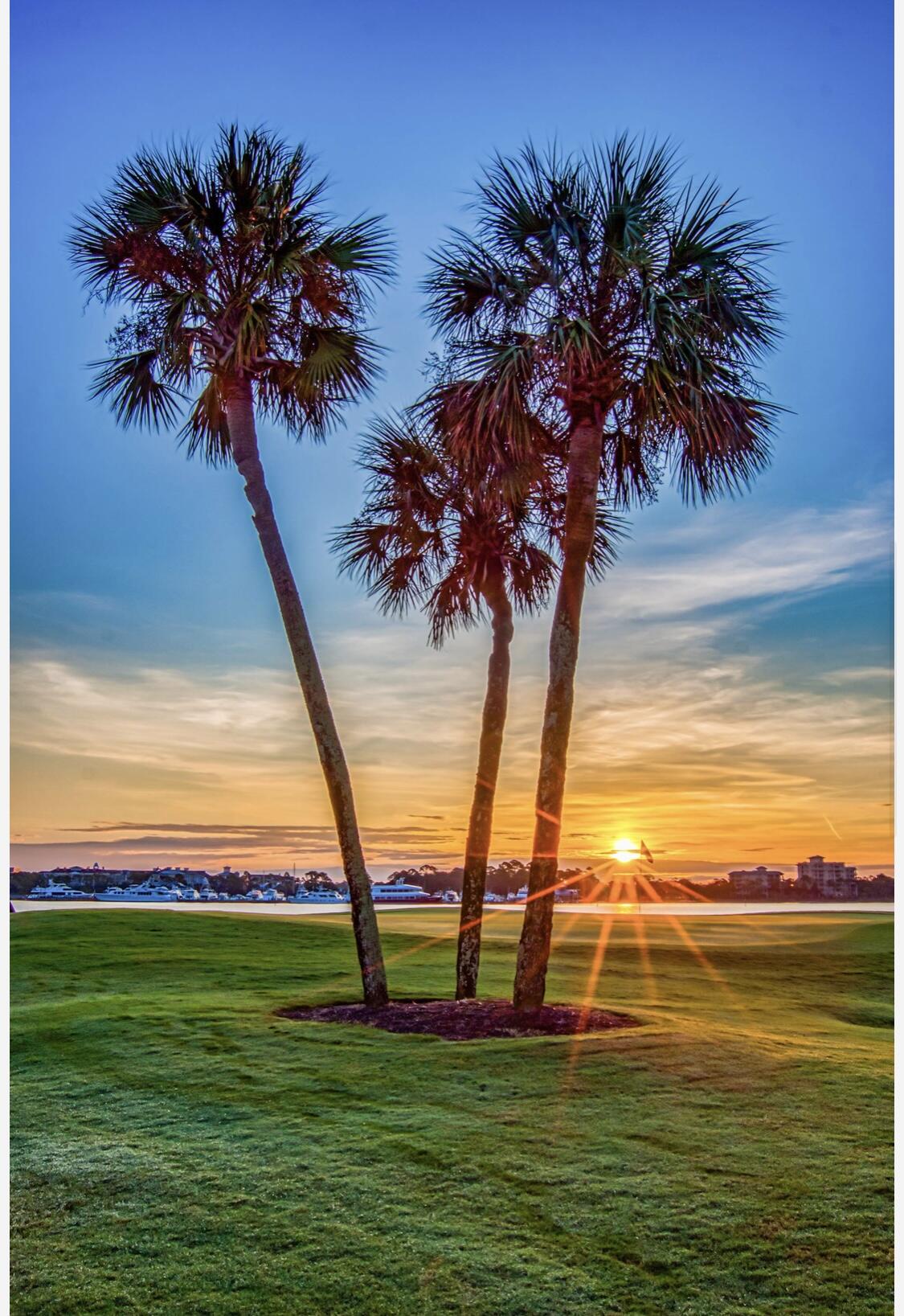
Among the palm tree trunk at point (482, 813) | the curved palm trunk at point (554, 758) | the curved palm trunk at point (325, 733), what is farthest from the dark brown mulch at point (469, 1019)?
the palm tree trunk at point (482, 813)

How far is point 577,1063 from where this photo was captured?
9859 millimetres

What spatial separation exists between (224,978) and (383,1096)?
32.5 ft

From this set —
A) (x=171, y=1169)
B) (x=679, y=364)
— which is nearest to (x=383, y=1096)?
(x=171, y=1169)

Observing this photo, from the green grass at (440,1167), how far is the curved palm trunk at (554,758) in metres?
1.61

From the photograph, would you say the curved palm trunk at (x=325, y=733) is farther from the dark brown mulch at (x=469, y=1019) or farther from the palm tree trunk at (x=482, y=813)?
the palm tree trunk at (x=482, y=813)

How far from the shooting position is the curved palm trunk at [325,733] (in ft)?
45.5

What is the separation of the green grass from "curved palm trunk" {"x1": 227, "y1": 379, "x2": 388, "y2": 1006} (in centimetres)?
157

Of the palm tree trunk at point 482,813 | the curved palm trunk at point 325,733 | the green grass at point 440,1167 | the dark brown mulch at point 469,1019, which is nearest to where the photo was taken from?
the green grass at point 440,1167

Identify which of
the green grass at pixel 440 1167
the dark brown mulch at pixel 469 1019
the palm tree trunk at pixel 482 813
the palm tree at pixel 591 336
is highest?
the palm tree at pixel 591 336

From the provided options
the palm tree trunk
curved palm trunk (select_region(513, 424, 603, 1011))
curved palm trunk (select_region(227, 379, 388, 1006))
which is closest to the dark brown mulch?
curved palm trunk (select_region(513, 424, 603, 1011))

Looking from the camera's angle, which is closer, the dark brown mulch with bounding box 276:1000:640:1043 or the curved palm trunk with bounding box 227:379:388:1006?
the dark brown mulch with bounding box 276:1000:640:1043

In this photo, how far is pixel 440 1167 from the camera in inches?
277

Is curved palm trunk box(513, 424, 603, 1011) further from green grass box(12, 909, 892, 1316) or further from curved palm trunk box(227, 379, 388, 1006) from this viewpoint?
curved palm trunk box(227, 379, 388, 1006)

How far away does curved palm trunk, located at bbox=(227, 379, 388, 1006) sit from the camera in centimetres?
1386
